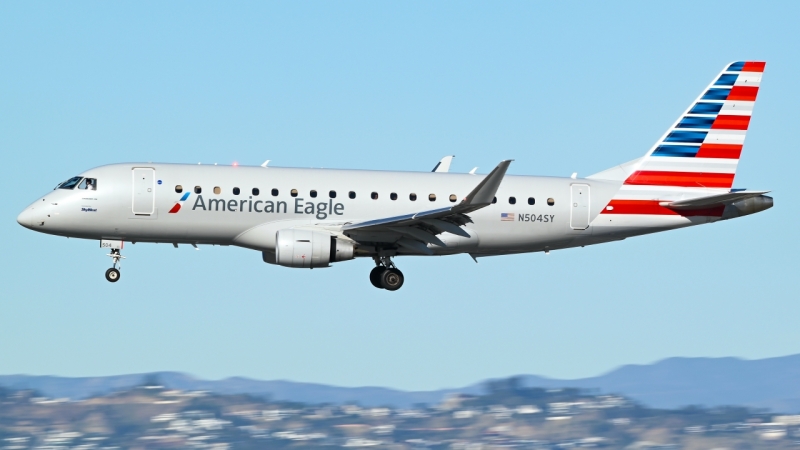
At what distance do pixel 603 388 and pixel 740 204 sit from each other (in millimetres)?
52902

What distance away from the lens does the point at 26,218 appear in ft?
134

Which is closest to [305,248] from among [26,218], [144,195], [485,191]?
[144,195]

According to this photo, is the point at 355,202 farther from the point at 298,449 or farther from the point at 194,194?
the point at 298,449

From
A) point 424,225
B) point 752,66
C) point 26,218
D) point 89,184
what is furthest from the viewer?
point 752,66

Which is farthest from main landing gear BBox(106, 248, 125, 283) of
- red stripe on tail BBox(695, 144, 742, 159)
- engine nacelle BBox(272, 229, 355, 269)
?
red stripe on tail BBox(695, 144, 742, 159)

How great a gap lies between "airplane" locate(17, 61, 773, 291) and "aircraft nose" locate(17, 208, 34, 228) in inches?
1.9

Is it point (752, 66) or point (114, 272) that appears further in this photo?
point (752, 66)

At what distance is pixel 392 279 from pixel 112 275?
10.4 m

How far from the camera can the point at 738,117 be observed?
46.0 metres

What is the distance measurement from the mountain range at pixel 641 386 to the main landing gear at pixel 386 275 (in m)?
45.7

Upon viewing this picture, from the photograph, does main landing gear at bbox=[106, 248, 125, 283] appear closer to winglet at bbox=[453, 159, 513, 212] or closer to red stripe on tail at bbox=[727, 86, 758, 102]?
winglet at bbox=[453, 159, 513, 212]

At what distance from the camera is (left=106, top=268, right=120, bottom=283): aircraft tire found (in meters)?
42.0

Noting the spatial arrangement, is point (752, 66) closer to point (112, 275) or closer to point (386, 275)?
point (386, 275)

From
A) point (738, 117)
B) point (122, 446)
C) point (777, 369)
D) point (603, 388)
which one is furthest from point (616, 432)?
point (738, 117)
